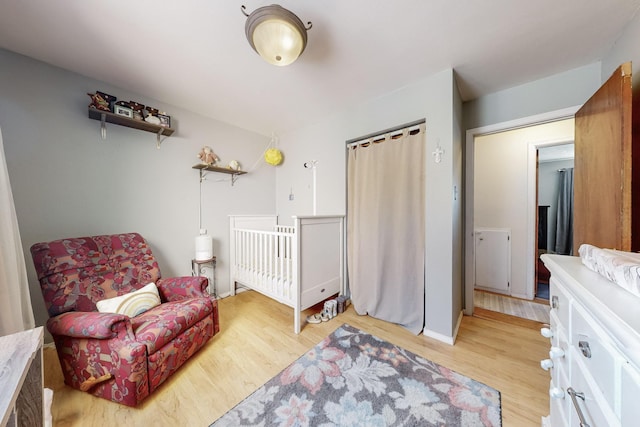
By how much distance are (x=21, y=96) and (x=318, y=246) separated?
2660 mm

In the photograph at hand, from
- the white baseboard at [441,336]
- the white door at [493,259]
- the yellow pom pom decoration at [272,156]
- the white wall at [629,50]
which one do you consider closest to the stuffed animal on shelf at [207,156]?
the yellow pom pom decoration at [272,156]

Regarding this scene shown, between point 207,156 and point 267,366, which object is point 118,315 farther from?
point 207,156

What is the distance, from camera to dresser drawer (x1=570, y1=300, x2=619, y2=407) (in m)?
0.46

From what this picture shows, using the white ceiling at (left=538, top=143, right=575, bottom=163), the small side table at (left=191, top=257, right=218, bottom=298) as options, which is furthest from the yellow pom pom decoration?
the white ceiling at (left=538, top=143, right=575, bottom=163)

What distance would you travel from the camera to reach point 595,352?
0.53 m

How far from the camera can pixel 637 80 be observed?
121 centimetres

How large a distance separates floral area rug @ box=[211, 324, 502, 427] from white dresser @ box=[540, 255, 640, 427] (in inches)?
18.6

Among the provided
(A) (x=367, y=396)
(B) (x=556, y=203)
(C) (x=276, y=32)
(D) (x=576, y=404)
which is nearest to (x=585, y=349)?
(D) (x=576, y=404)

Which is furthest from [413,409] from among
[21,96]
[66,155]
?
[21,96]

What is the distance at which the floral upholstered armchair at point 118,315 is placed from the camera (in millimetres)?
1179

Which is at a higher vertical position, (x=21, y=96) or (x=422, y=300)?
(x=21, y=96)

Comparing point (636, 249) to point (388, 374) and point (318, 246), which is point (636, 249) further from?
point (318, 246)

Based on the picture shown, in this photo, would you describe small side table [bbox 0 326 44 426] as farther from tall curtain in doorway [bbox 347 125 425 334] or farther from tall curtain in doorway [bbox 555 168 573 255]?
tall curtain in doorway [bbox 555 168 573 255]

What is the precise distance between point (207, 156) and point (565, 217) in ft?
19.5
